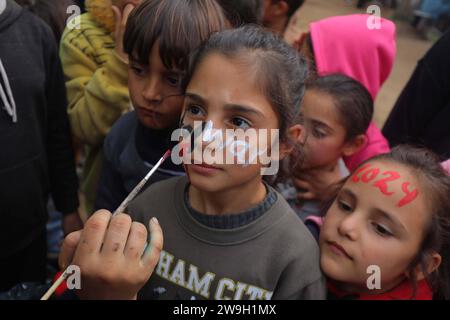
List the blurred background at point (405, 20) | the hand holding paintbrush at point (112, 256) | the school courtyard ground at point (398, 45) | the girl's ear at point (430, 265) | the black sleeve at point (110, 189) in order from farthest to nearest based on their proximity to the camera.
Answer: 1. the blurred background at point (405, 20)
2. the school courtyard ground at point (398, 45)
3. the black sleeve at point (110, 189)
4. the girl's ear at point (430, 265)
5. the hand holding paintbrush at point (112, 256)

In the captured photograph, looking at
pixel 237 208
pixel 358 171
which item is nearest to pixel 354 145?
pixel 358 171

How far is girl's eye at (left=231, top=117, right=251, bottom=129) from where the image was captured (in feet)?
2.66

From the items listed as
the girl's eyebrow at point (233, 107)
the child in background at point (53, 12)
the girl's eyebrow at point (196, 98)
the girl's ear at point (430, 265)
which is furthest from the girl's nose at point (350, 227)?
the child in background at point (53, 12)

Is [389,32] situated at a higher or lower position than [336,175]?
higher

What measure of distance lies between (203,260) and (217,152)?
0.77ft

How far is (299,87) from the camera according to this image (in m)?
0.93

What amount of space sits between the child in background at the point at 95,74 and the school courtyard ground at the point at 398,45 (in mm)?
3376

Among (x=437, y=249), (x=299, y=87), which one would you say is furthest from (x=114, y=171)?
(x=437, y=249)

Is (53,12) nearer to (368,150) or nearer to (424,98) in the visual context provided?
(368,150)

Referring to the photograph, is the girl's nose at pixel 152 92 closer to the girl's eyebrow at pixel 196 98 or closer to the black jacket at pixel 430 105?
the girl's eyebrow at pixel 196 98

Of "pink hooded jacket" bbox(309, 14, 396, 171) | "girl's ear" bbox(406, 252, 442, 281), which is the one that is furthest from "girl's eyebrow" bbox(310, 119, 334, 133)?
"girl's ear" bbox(406, 252, 442, 281)

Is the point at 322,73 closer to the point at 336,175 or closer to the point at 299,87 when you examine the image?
the point at 336,175

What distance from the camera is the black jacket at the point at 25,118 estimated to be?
1.03 metres
